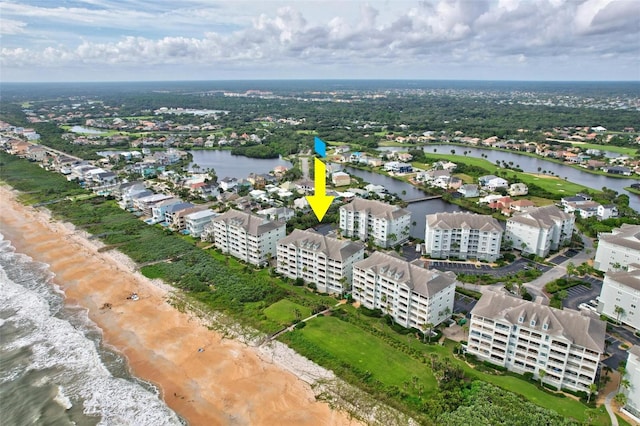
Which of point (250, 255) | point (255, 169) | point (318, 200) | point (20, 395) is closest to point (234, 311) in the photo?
point (250, 255)

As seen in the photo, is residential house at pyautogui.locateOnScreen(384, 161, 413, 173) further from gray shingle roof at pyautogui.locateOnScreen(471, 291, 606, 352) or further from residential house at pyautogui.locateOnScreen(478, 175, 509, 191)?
gray shingle roof at pyautogui.locateOnScreen(471, 291, 606, 352)

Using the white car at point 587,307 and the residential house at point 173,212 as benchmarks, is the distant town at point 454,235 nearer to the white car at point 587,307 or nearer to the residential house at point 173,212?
the white car at point 587,307

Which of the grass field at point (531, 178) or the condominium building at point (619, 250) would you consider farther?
the grass field at point (531, 178)

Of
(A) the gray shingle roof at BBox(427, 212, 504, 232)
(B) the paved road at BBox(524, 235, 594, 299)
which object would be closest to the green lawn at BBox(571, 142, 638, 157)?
(B) the paved road at BBox(524, 235, 594, 299)

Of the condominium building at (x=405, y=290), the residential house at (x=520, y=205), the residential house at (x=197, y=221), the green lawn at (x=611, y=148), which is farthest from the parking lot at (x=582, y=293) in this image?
the green lawn at (x=611, y=148)

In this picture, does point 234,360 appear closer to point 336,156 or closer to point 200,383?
point 200,383
